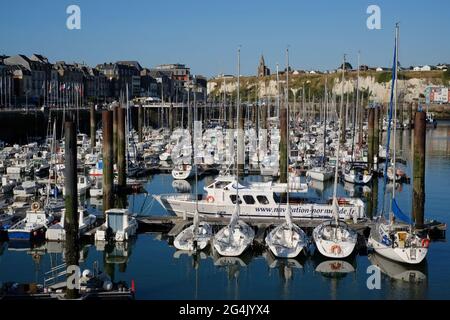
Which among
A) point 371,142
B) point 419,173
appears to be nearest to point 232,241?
point 419,173

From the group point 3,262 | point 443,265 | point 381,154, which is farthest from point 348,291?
point 381,154

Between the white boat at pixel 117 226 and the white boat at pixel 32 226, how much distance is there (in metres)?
2.63

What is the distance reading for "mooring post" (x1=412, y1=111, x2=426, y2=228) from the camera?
91.9ft

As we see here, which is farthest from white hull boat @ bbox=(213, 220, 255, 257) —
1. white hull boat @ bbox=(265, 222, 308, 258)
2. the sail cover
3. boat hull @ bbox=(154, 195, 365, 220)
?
the sail cover

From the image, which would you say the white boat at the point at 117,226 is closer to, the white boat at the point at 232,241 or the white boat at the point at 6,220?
the white boat at the point at 6,220

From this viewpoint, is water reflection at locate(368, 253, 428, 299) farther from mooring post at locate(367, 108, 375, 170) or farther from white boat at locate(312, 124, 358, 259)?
mooring post at locate(367, 108, 375, 170)

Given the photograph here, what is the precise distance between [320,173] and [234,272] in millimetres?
22618

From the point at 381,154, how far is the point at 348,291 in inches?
1486

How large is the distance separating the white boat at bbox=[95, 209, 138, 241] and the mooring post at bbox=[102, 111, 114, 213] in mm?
3532

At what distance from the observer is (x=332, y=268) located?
79.0ft

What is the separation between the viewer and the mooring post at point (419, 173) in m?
28.0

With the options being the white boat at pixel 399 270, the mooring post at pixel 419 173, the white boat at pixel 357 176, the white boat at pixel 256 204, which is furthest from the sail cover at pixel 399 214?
the white boat at pixel 357 176
